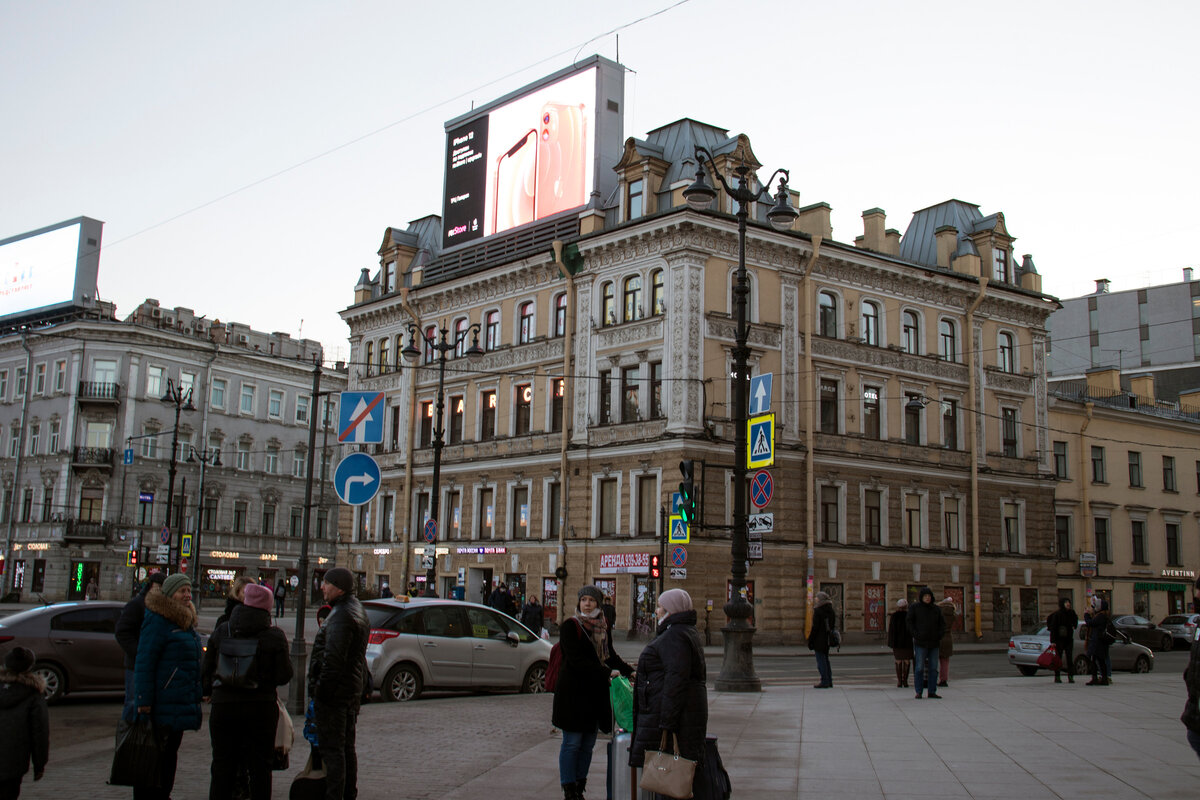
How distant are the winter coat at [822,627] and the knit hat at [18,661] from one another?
47.2 feet

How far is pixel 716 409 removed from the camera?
37656 mm

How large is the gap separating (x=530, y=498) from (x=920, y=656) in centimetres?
2535

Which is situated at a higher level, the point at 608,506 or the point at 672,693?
the point at 608,506

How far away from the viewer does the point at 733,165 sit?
129ft

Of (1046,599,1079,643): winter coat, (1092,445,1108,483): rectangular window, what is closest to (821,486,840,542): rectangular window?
(1046,599,1079,643): winter coat

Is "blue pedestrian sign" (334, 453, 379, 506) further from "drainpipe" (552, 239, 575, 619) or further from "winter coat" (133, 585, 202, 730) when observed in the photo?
"drainpipe" (552, 239, 575, 619)

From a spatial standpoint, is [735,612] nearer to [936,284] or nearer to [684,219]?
[684,219]

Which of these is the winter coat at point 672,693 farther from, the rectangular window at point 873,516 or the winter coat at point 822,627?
the rectangular window at point 873,516

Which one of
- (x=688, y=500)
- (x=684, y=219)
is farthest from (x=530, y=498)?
(x=688, y=500)

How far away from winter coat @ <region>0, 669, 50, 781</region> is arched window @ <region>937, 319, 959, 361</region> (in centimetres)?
4129

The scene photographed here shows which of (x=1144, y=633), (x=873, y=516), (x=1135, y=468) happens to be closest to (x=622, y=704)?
(x=873, y=516)

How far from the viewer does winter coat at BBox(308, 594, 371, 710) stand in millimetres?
7762

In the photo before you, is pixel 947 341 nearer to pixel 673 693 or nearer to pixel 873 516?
pixel 873 516

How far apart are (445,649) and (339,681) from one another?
9.28 meters
